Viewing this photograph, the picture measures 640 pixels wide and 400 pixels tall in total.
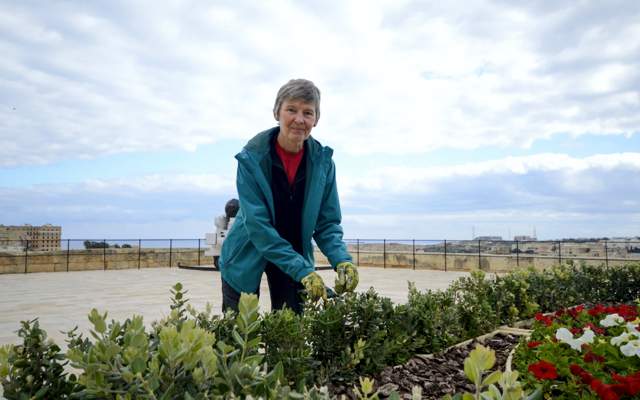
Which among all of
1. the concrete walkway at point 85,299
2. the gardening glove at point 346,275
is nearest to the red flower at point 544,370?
the gardening glove at point 346,275

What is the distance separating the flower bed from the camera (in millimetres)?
2207

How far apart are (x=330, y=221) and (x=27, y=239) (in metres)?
17.7

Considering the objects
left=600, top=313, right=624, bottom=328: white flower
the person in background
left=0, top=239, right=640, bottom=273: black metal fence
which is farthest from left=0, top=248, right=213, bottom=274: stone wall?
left=600, top=313, right=624, bottom=328: white flower

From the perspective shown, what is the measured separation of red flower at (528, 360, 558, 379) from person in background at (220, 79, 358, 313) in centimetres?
105

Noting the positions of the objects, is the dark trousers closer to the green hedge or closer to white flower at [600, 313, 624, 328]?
the green hedge

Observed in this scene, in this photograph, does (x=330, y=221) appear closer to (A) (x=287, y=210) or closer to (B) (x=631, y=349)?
(A) (x=287, y=210)

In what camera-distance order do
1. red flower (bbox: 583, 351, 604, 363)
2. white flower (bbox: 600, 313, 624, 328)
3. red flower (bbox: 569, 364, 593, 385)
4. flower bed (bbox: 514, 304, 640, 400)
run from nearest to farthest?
flower bed (bbox: 514, 304, 640, 400) < red flower (bbox: 569, 364, 593, 385) < red flower (bbox: 583, 351, 604, 363) < white flower (bbox: 600, 313, 624, 328)

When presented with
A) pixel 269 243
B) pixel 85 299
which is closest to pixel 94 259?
pixel 85 299

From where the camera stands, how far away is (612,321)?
3596mm

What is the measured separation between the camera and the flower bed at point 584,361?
221 cm

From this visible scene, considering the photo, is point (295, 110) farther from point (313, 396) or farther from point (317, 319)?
point (313, 396)

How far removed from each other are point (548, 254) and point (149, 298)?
14.0m

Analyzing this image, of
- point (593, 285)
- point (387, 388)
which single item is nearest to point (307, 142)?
point (387, 388)

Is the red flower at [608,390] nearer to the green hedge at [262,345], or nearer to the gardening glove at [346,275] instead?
the green hedge at [262,345]
